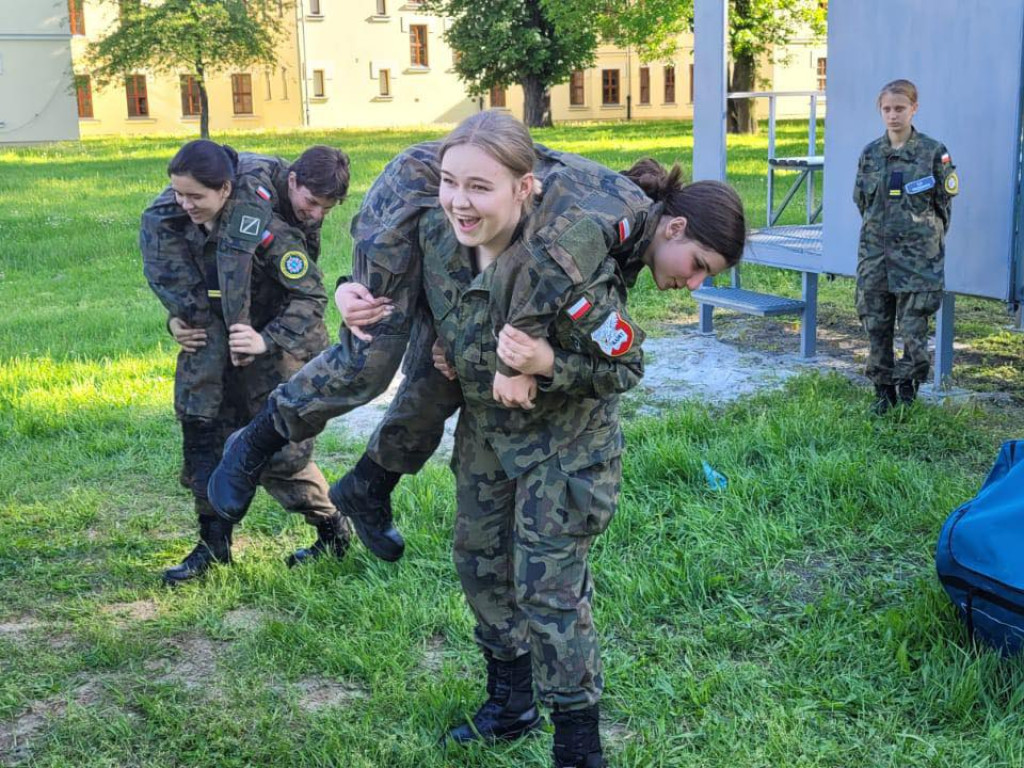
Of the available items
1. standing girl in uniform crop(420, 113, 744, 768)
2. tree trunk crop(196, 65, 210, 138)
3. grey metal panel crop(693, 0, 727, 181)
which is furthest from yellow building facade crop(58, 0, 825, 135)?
standing girl in uniform crop(420, 113, 744, 768)

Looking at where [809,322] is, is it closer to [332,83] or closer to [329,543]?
[329,543]

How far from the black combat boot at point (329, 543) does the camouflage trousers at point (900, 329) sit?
11.1 ft

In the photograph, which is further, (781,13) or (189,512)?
(781,13)

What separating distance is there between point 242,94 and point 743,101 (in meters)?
26.7

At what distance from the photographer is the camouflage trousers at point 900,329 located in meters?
6.50

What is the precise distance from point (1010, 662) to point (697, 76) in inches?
251

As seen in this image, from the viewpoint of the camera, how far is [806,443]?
5.73 metres

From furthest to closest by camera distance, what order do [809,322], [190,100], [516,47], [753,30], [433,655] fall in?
[190,100] → [516,47] → [753,30] → [809,322] → [433,655]

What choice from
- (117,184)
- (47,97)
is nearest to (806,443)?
(117,184)

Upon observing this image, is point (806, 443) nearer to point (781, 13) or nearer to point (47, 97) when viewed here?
point (781, 13)

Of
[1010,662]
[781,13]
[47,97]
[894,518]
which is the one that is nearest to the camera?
[1010,662]

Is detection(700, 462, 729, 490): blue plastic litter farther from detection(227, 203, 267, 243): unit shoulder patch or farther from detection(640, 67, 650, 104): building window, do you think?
detection(640, 67, 650, 104): building window

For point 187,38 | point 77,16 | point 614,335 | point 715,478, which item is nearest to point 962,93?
point 715,478

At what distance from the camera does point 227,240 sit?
406cm
